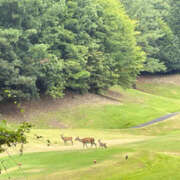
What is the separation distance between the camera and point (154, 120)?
165ft

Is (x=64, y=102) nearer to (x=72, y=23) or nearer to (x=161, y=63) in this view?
(x=72, y=23)

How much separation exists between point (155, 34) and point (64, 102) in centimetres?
3503

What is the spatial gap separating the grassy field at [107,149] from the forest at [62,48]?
3.30 metres

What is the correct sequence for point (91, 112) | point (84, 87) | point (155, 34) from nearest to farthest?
point (91, 112) → point (84, 87) → point (155, 34)

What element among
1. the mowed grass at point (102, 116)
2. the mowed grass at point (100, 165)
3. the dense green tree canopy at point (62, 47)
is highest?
the dense green tree canopy at point (62, 47)

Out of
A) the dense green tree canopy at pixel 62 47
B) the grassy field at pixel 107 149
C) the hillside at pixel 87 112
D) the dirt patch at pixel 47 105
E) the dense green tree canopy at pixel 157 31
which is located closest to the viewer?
the grassy field at pixel 107 149

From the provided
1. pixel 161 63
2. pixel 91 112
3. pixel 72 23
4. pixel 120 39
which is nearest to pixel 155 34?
pixel 161 63

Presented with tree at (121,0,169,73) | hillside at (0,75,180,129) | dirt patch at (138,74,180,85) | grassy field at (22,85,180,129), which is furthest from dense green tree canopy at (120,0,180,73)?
grassy field at (22,85,180,129)

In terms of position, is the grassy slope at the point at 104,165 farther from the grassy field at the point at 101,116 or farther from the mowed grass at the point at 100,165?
the grassy field at the point at 101,116

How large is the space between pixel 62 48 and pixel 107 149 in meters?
32.8

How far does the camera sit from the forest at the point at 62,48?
162 feet

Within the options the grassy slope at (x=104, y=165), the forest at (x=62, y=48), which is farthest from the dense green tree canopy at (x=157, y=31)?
the grassy slope at (x=104, y=165)

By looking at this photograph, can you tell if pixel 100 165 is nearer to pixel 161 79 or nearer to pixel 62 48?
pixel 62 48

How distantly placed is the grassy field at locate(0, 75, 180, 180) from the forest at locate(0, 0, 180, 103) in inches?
130
